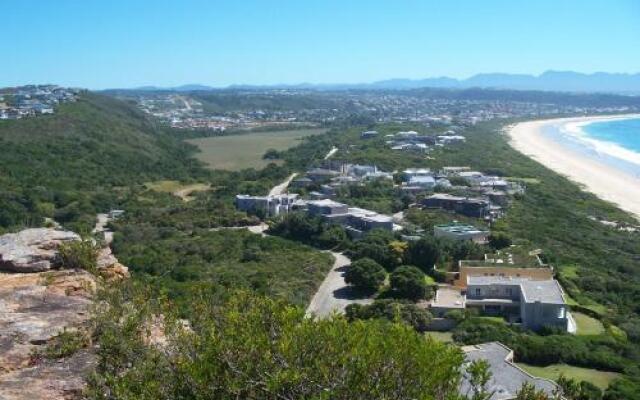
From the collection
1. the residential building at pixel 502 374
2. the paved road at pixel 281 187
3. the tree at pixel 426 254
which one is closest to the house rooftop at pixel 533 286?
the tree at pixel 426 254

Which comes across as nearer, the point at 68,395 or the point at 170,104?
the point at 68,395

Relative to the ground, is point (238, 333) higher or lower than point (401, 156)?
higher

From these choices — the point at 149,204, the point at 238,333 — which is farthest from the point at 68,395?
the point at 149,204

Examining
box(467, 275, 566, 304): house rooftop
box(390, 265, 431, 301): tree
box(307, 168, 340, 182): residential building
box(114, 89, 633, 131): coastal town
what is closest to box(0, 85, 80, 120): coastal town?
box(114, 89, 633, 131): coastal town

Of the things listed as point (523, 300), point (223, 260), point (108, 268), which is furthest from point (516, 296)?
point (108, 268)

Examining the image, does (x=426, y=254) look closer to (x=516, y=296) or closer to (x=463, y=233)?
(x=463, y=233)

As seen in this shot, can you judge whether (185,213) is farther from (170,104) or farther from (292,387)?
(170,104)

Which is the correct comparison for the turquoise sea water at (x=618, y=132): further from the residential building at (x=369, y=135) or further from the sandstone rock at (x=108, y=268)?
the sandstone rock at (x=108, y=268)
